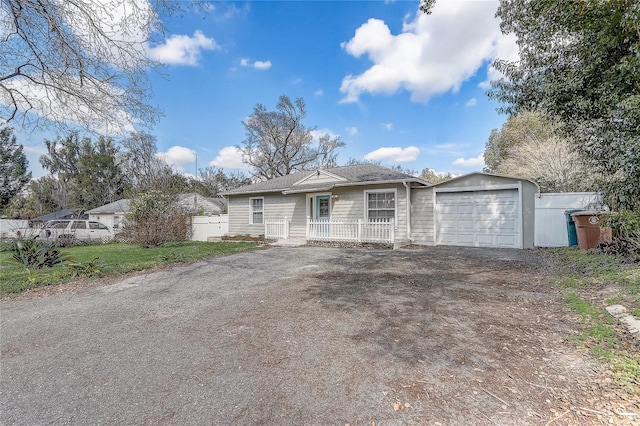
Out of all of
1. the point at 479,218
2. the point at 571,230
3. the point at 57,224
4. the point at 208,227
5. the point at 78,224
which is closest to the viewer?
the point at 571,230

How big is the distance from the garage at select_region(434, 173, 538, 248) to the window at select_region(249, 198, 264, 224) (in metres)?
8.27

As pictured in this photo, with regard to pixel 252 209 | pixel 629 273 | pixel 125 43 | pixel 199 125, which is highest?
pixel 199 125

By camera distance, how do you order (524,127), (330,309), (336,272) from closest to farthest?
(330,309) → (336,272) → (524,127)

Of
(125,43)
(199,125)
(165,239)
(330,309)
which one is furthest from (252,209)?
(330,309)

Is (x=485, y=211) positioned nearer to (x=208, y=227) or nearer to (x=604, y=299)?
(x=604, y=299)

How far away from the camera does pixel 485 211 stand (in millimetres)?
10820

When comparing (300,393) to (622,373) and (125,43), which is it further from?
(125,43)

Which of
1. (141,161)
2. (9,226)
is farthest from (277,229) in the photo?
(141,161)

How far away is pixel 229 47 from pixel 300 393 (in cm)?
1029

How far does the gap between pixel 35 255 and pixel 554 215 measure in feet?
48.4

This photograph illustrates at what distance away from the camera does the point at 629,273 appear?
4875 mm

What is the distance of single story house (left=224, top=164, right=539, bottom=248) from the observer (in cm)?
1049

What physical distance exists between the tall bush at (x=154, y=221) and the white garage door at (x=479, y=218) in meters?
11.1

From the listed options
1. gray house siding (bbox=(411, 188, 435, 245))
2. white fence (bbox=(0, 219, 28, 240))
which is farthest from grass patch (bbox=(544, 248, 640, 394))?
white fence (bbox=(0, 219, 28, 240))
